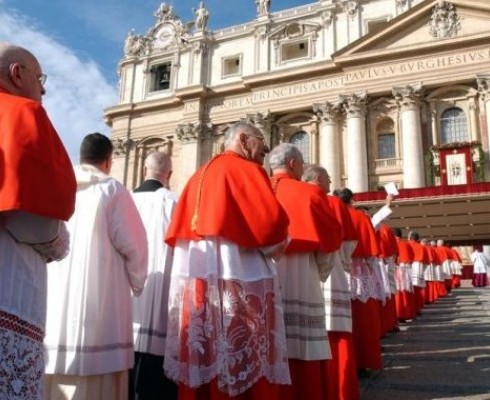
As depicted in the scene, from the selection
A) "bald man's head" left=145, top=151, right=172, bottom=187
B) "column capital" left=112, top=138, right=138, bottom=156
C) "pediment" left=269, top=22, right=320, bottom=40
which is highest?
"pediment" left=269, top=22, right=320, bottom=40

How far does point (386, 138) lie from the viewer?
81.7 feet

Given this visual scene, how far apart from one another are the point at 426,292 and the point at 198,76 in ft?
70.9

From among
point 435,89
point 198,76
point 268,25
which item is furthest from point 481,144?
point 198,76

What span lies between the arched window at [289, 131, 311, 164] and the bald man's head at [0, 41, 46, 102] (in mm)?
24871

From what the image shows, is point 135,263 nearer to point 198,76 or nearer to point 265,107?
point 265,107

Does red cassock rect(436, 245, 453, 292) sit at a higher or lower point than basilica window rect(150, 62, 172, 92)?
lower

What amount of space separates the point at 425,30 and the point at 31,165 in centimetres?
2568

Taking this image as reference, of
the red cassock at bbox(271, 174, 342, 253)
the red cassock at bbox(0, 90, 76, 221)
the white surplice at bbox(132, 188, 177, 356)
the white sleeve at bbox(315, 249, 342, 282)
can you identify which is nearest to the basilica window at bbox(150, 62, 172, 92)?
the white surplice at bbox(132, 188, 177, 356)

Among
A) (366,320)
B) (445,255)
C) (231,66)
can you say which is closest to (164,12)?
(231,66)

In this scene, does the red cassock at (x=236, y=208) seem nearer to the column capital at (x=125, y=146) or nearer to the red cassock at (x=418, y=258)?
the red cassock at (x=418, y=258)

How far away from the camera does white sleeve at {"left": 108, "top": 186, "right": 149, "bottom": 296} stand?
275 centimetres

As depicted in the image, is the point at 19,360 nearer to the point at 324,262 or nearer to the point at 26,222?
the point at 26,222

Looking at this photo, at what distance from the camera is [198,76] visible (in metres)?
29.8

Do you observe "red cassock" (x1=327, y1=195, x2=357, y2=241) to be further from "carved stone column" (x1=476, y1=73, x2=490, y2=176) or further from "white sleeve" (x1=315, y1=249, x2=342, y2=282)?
"carved stone column" (x1=476, y1=73, x2=490, y2=176)
